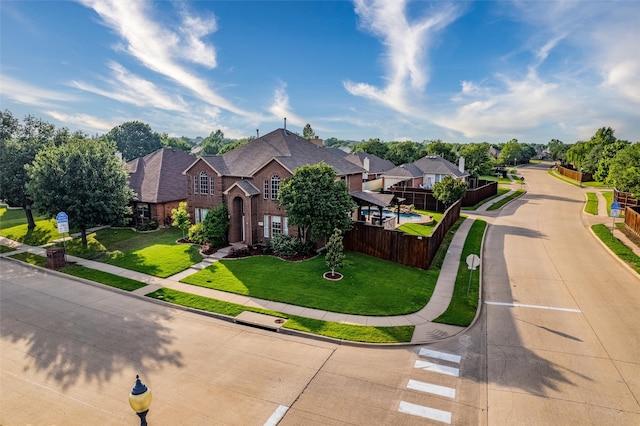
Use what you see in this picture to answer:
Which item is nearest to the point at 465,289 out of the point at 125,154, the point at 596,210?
the point at 596,210

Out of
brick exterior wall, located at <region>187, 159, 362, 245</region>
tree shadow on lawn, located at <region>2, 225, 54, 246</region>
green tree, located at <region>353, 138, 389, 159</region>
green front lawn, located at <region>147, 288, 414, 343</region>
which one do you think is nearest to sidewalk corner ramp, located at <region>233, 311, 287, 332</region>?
green front lawn, located at <region>147, 288, 414, 343</region>

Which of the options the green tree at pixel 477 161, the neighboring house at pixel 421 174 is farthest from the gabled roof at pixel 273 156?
the green tree at pixel 477 161

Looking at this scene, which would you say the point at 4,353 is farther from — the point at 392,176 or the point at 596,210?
the point at 596,210

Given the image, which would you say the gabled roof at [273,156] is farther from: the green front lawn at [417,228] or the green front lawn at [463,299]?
the green front lawn at [463,299]

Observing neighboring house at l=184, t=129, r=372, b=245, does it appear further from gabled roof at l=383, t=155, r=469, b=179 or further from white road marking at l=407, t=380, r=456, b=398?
gabled roof at l=383, t=155, r=469, b=179

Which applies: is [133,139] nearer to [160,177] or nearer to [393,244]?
[160,177]

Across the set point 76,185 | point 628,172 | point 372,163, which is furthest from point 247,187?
point 372,163
